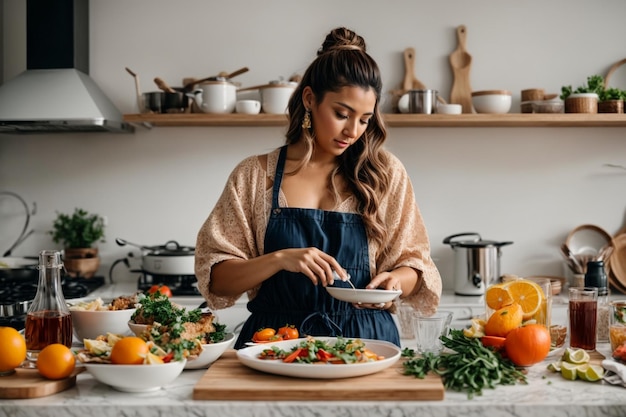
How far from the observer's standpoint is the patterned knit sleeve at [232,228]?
2.36 m

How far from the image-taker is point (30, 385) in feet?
5.50

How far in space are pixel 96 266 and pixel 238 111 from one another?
1158 millimetres

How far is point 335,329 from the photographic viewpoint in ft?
7.87

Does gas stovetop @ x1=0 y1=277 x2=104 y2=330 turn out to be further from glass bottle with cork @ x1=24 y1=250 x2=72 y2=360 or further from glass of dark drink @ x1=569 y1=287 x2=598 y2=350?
glass of dark drink @ x1=569 y1=287 x2=598 y2=350

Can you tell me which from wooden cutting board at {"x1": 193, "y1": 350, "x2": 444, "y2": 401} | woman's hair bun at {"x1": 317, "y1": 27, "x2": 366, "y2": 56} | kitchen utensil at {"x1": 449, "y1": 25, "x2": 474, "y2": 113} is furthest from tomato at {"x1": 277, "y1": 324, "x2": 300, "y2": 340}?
kitchen utensil at {"x1": 449, "y1": 25, "x2": 474, "y2": 113}

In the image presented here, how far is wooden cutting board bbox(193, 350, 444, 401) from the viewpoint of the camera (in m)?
1.66

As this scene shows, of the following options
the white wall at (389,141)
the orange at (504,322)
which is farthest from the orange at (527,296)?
the white wall at (389,141)

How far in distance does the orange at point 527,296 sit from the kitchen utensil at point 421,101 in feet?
6.34

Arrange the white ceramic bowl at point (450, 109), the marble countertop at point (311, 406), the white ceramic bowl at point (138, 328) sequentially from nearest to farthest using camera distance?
the marble countertop at point (311, 406), the white ceramic bowl at point (138, 328), the white ceramic bowl at point (450, 109)

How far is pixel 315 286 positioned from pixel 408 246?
12.6 inches

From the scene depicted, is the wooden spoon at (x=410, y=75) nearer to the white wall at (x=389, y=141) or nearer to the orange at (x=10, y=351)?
the white wall at (x=389, y=141)

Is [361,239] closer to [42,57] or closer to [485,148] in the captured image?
[485,148]

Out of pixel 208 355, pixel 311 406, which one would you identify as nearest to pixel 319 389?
pixel 311 406

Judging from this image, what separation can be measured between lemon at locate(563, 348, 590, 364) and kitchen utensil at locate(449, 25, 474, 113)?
239 centimetres
